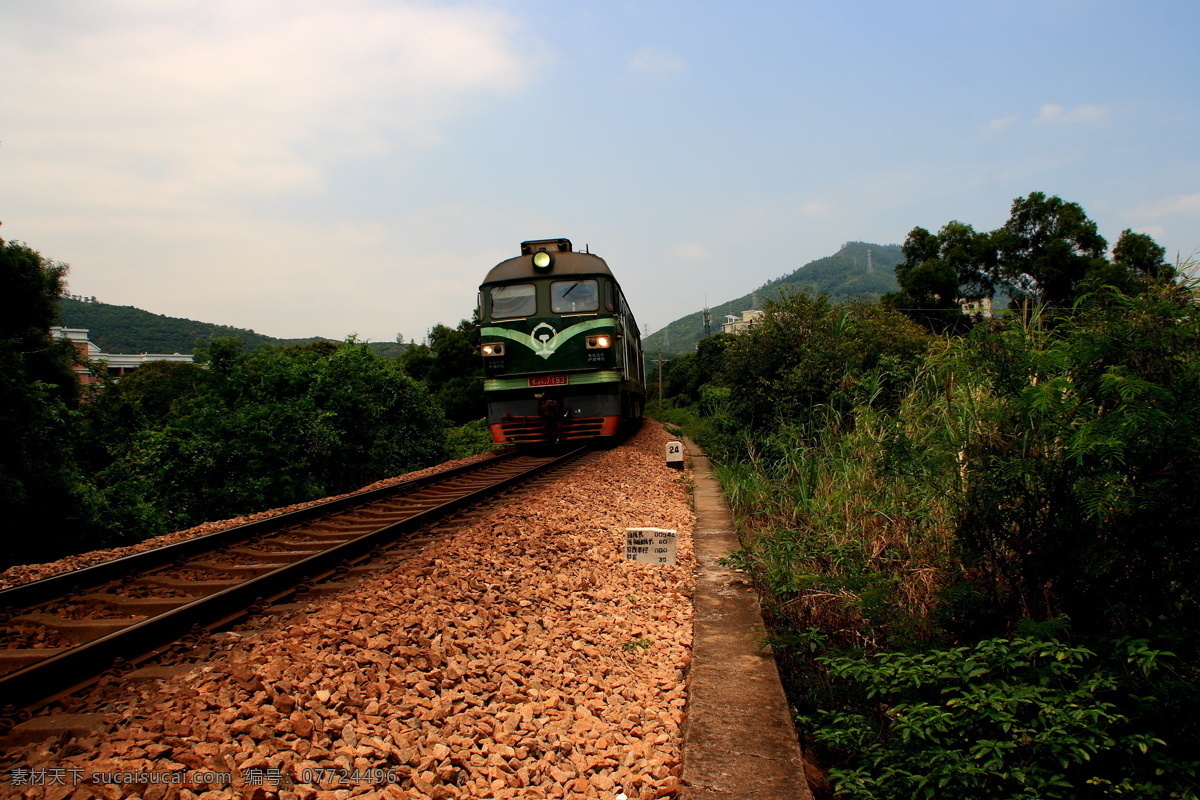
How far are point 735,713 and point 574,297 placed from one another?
32.3 feet

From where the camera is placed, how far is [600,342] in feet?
38.7

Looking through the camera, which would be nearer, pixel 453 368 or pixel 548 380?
pixel 548 380

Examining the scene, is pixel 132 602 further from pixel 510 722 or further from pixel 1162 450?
pixel 1162 450

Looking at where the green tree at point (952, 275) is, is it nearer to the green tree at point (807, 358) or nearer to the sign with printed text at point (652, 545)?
the green tree at point (807, 358)

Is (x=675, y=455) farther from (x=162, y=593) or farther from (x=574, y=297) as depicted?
(x=162, y=593)

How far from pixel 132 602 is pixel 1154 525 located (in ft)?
16.2

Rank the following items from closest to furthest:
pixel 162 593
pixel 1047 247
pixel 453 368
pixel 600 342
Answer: pixel 162 593
pixel 600 342
pixel 1047 247
pixel 453 368

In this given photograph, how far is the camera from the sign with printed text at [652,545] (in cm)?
503

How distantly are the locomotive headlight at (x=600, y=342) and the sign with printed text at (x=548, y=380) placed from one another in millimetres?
729

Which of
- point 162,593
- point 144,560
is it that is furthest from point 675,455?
point 162,593

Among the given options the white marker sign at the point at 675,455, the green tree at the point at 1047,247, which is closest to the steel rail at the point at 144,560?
the white marker sign at the point at 675,455

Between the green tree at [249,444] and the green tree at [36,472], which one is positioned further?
the green tree at [249,444]

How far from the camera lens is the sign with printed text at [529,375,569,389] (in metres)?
11.8

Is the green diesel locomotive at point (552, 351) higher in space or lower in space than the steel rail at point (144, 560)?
higher
